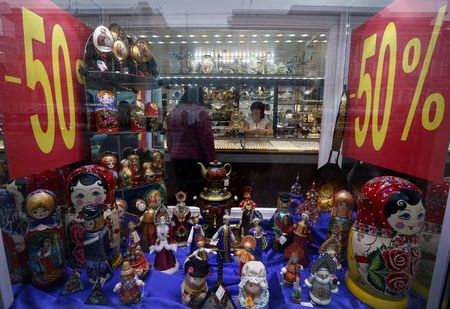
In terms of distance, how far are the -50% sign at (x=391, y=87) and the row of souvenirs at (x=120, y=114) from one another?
136 centimetres

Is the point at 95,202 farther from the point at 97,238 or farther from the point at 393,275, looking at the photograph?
the point at 393,275

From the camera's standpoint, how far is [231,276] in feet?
4.22

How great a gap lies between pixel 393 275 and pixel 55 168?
1744mm

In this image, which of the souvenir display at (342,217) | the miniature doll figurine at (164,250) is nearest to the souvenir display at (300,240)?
the souvenir display at (342,217)

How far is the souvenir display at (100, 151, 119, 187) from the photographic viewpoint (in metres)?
1.58

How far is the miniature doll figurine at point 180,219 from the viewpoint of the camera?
1.57 meters

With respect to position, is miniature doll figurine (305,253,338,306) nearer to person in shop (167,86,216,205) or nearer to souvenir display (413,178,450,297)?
souvenir display (413,178,450,297)

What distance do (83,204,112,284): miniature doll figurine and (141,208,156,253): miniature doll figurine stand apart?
0.90 ft

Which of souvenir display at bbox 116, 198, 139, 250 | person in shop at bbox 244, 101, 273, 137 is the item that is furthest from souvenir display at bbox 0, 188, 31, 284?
person in shop at bbox 244, 101, 273, 137

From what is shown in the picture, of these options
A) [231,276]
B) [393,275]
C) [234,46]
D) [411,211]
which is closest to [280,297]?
[231,276]

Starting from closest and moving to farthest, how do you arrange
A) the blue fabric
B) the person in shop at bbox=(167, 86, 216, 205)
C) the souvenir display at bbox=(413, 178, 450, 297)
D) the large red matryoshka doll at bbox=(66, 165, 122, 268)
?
the souvenir display at bbox=(413, 178, 450, 297), the blue fabric, the large red matryoshka doll at bbox=(66, 165, 122, 268), the person in shop at bbox=(167, 86, 216, 205)

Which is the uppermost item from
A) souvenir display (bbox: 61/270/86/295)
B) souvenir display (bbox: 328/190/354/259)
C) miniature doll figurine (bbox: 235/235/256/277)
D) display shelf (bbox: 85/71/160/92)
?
display shelf (bbox: 85/71/160/92)

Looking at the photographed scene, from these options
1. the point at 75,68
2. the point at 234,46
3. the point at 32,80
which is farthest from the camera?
the point at 234,46

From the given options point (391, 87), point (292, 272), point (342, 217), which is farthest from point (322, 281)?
point (391, 87)
